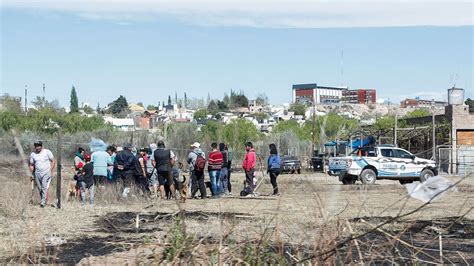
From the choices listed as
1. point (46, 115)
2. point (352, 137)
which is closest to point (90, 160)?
point (352, 137)

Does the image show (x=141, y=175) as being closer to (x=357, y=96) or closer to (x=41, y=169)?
(x=41, y=169)

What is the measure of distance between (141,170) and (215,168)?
2.36 meters

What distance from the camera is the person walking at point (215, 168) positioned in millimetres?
20656

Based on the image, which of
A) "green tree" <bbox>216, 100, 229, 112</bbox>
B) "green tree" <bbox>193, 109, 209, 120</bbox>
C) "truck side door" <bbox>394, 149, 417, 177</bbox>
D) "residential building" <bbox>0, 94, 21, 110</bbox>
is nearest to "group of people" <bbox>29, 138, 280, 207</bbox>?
"truck side door" <bbox>394, 149, 417, 177</bbox>

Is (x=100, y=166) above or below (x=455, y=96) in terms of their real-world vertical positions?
below

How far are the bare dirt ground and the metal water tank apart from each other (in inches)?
1063

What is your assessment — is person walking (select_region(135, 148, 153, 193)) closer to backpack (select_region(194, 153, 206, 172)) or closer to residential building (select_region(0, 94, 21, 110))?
backpack (select_region(194, 153, 206, 172))

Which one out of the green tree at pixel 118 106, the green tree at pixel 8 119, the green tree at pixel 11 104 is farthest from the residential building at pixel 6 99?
the green tree at pixel 118 106

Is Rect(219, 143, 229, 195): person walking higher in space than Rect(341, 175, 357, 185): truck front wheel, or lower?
higher

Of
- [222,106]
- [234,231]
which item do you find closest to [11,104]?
[234,231]

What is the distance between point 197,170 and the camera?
2048cm

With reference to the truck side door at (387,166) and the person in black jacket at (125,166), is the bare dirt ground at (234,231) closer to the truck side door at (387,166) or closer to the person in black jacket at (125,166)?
the person in black jacket at (125,166)

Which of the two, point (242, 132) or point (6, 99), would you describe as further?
point (242, 132)

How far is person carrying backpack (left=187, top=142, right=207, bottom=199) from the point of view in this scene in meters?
20.5
